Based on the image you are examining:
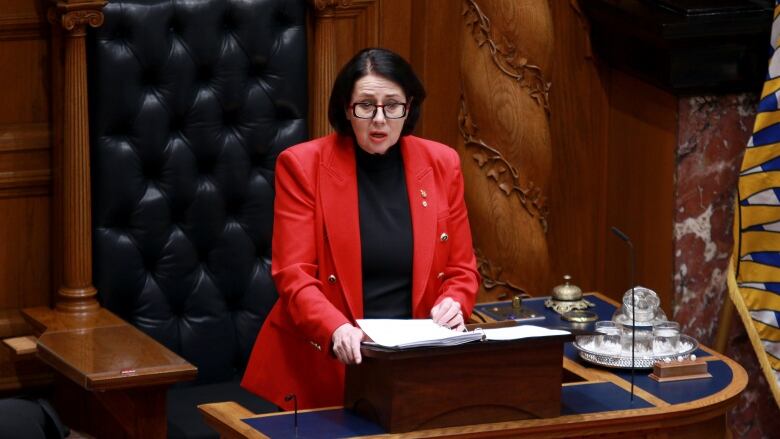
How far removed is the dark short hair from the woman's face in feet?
0.04

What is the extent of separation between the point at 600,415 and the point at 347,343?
540 millimetres

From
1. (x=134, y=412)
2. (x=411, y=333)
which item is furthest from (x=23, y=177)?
(x=411, y=333)

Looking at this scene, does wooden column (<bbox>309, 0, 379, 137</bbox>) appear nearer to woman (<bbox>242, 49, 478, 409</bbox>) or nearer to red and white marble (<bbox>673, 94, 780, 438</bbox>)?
woman (<bbox>242, 49, 478, 409</bbox>)

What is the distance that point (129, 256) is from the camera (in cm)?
427

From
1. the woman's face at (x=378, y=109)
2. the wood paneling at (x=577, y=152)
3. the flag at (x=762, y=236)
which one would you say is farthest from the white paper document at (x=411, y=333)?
the wood paneling at (x=577, y=152)

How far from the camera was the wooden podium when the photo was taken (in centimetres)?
326

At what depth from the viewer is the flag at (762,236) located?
14.5ft

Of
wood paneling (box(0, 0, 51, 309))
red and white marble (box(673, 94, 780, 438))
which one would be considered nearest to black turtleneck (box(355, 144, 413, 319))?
wood paneling (box(0, 0, 51, 309))

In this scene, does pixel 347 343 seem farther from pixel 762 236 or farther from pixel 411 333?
pixel 762 236

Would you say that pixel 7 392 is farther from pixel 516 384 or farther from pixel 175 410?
pixel 516 384

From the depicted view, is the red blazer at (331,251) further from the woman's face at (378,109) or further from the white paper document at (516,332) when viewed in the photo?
the white paper document at (516,332)

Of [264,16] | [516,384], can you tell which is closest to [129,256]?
[264,16]

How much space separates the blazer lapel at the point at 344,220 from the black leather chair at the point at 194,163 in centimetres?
61

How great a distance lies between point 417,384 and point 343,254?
0.49m
